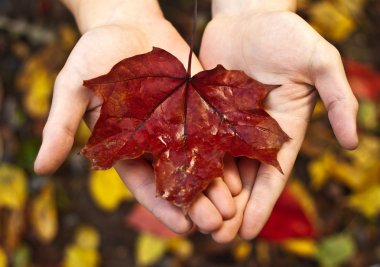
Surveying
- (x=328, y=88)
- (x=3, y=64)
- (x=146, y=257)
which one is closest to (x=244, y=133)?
(x=328, y=88)

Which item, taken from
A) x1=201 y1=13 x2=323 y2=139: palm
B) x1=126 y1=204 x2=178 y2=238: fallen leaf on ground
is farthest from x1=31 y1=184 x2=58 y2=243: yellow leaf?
x1=201 y1=13 x2=323 y2=139: palm

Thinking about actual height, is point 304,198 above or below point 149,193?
below

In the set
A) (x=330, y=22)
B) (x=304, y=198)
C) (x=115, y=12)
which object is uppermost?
(x=115, y=12)

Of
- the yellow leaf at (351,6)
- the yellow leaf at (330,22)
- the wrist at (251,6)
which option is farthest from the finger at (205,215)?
the yellow leaf at (351,6)

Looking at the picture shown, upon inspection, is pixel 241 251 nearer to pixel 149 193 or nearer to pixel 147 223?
pixel 147 223

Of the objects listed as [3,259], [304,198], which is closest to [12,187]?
[3,259]

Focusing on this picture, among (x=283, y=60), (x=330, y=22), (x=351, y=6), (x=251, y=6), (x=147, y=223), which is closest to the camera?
(x=283, y=60)
